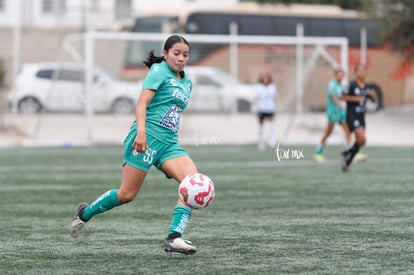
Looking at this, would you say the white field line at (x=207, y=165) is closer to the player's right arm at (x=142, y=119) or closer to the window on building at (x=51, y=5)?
the player's right arm at (x=142, y=119)

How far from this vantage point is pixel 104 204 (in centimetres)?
970

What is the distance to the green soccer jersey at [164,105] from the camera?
9359 mm

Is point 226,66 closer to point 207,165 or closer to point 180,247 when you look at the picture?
point 207,165

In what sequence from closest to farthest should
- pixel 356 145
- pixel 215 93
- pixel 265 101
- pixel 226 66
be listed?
pixel 356 145 < pixel 265 101 < pixel 215 93 < pixel 226 66

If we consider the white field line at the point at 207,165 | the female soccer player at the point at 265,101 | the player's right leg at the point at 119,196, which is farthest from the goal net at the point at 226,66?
the player's right leg at the point at 119,196

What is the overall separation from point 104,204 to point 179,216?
826 millimetres

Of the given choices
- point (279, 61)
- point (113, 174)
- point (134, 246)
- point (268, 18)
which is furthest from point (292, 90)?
point (134, 246)

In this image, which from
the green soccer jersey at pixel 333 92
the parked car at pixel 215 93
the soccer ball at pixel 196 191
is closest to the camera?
the soccer ball at pixel 196 191

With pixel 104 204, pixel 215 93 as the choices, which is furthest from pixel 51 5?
pixel 104 204

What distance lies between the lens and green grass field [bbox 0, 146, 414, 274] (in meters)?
8.83

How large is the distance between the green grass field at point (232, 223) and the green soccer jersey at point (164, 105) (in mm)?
1022

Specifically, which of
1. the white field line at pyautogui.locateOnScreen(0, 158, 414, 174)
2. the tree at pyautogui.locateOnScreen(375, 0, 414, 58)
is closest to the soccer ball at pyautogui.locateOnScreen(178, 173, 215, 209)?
→ the white field line at pyautogui.locateOnScreen(0, 158, 414, 174)

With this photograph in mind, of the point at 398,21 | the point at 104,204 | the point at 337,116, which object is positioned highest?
the point at 398,21

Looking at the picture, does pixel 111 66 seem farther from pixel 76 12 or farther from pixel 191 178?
pixel 191 178
